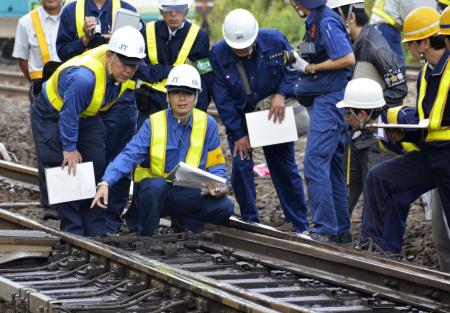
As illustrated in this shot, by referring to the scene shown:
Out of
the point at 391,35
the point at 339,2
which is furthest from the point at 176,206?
the point at 391,35

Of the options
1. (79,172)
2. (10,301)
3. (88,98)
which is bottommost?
(10,301)

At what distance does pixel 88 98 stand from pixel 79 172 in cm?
62

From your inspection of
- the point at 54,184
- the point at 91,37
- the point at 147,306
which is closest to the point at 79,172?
the point at 54,184

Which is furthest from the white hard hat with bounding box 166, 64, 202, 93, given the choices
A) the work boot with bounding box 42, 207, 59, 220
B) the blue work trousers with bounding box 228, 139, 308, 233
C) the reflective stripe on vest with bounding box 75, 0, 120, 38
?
the work boot with bounding box 42, 207, 59, 220

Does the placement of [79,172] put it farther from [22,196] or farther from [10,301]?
[22,196]

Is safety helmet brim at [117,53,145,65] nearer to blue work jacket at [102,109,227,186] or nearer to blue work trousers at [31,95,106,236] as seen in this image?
blue work jacket at [102,109,227,186]

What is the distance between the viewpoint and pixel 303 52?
10469mm

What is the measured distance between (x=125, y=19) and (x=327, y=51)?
1970mm

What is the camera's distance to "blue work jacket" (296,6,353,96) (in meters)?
10.3

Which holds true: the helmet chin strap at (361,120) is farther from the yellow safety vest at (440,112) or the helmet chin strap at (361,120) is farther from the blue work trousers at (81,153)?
the blue work trousers at (81,153)

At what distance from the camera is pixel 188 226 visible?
10180 millimetres

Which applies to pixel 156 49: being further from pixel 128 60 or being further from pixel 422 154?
pixel 422 154

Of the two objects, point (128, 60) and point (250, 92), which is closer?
point (128, 60)

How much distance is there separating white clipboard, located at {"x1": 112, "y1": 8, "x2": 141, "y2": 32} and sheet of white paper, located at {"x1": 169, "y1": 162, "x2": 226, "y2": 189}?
2030 millimetres
